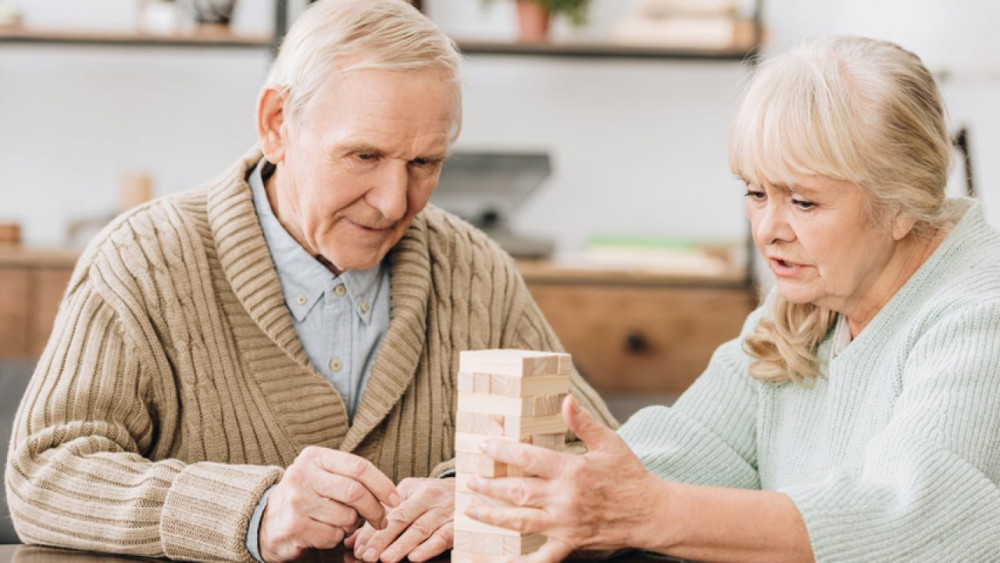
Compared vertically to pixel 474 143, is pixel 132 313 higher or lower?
higher

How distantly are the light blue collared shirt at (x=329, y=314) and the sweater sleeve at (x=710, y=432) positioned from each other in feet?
1.21

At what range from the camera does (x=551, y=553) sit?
110 cm

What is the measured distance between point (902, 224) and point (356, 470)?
67 cm

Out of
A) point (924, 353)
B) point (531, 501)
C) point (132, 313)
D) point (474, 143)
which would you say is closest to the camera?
point (531, 501)

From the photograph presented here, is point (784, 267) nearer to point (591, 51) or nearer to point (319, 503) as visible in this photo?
point (319, 503)

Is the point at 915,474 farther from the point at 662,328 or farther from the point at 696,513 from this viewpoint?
the point at 662,328

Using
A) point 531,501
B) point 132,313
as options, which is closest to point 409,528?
point 531,501

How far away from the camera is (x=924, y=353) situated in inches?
48.8

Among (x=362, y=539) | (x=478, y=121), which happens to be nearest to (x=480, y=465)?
(x=362, y=539)

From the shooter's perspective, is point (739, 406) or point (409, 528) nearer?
point (409, 528)

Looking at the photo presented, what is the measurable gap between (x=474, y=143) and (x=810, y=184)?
7.95ft

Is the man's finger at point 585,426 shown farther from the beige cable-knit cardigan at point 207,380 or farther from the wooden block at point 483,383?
the beige cable-knit cardigan at point 207,380

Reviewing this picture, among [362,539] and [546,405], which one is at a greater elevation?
[546,405]

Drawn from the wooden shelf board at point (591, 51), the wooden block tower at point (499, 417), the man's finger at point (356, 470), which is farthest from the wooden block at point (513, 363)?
the wooden shelf board at point (591, 51)
